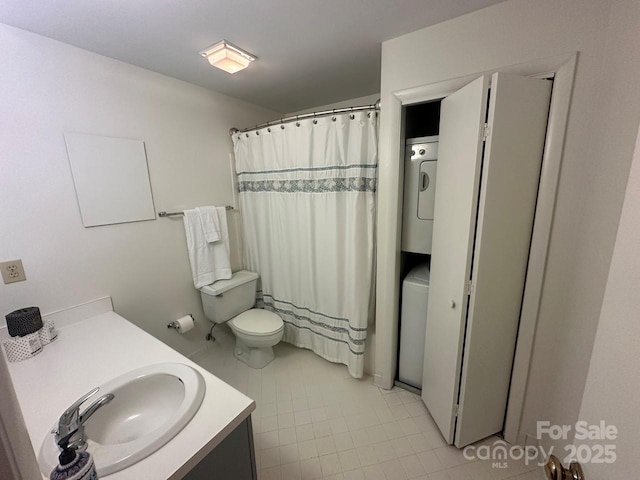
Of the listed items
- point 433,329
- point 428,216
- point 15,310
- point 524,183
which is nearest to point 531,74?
point 524,183

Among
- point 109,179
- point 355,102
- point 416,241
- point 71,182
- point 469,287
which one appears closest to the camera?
point 469,287

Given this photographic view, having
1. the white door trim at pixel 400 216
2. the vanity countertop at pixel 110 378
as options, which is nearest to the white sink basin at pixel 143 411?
the vanity countertop at pixel 110 378

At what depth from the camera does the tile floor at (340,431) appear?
1.31 metres

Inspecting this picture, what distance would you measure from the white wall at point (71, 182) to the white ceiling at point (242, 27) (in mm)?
137

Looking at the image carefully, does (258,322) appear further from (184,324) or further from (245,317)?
(184,324)

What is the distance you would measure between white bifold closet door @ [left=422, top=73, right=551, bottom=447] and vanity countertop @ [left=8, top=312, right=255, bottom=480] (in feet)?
3.47

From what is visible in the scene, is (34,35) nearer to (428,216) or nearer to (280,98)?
(280,98)

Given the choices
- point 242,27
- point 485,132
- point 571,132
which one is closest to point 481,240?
point 485,132

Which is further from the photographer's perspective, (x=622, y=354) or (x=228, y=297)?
(x=228, y=297)

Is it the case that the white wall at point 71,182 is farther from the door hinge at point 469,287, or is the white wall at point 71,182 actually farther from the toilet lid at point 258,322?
the door hinge at point 469,287

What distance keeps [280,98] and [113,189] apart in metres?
1.44

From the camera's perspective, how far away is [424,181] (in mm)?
1554

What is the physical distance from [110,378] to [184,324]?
37.7 inches

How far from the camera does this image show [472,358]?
126cm
